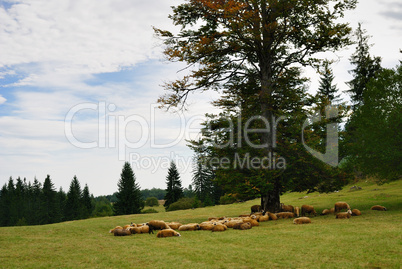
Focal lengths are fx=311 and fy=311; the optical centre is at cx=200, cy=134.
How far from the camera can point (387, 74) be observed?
23.6m

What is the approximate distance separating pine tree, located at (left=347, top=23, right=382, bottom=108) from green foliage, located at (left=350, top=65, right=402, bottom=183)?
1254 inches

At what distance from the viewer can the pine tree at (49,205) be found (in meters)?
97.6

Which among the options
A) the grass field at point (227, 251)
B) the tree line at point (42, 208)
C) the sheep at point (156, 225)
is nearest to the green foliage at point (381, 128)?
the grass field at point (227, 251)

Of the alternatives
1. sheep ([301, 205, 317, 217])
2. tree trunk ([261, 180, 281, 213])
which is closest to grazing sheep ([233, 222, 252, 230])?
sheep ([301, 205, 317, 217])

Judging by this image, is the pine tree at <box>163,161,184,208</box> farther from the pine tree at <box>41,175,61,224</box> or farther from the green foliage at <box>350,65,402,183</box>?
the green foliage at <box>350,65,402,183</box>

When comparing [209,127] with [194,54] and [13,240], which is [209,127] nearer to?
[194,54]

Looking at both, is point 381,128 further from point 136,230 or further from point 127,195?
point 127,195

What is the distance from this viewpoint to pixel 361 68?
53.5m

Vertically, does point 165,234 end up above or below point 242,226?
above

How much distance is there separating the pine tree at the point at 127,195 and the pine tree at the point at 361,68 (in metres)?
52.3

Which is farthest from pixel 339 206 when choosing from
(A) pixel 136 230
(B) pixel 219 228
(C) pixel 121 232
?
(C) pixel 121 232

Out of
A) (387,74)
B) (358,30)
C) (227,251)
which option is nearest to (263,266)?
(227,251)

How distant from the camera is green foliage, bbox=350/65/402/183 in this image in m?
21.2

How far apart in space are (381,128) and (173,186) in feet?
209
